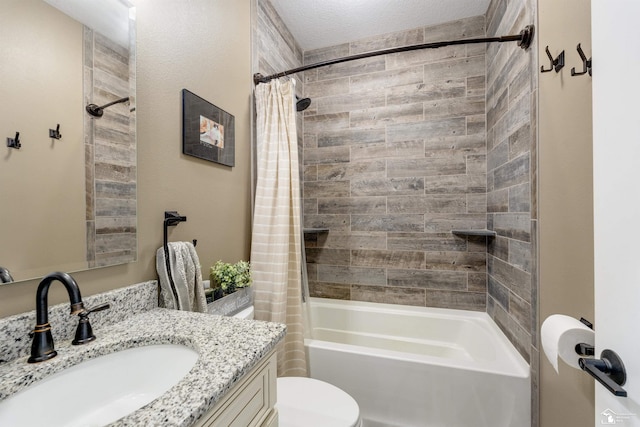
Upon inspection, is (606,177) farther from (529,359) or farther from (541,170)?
(529,359)

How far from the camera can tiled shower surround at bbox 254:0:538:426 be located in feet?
6.25

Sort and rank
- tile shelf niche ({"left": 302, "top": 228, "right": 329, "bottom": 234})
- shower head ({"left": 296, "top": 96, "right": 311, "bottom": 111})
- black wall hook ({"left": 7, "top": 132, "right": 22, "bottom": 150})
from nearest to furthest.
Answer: black wall hook ({"left": 7, "top": 132, "right": 22, "bottom": 150}), shower head ({"left": 296, "top": 96, "right": 311, "bottom": 111}), tile shelf niche ({"left": 302, "top": 228, "right": 329, "bottom": 234})

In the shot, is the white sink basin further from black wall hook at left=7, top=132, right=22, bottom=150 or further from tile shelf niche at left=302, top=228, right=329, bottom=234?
tile shelf niche at left=302, top=228, right=329, bottom=234

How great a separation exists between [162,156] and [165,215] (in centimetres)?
26

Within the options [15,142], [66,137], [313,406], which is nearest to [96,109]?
[66,137]

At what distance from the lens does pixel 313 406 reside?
3.68 ft

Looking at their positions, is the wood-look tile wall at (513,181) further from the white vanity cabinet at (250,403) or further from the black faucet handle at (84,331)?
the black faucet handle at (84,331)

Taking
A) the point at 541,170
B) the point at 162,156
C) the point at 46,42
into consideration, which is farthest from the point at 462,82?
the point at 46,42

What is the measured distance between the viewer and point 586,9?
0.89 m

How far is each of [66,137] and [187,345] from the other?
748 mm

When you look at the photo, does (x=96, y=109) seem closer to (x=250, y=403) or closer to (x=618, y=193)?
(x=250, y=403)

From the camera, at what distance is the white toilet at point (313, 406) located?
1038 mm

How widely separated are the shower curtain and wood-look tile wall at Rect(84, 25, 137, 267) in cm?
71

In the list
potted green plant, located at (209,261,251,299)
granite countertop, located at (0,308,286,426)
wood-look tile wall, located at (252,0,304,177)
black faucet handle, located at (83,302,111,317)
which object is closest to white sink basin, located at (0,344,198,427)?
granite countertop, located at (0,308,286,426)
